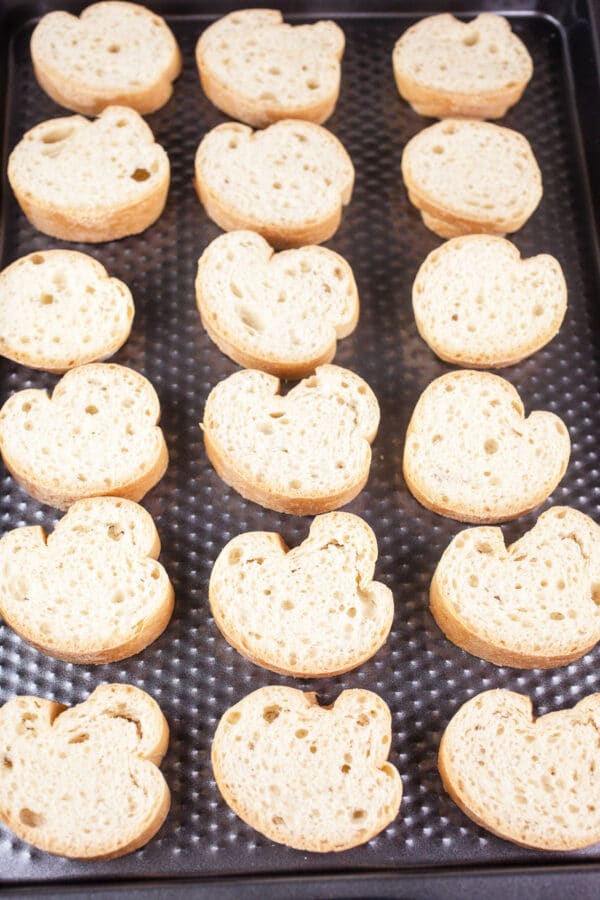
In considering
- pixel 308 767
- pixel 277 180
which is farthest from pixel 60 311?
pixel 308 767

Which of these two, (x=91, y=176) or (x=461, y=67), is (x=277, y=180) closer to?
(x=91, y=176)

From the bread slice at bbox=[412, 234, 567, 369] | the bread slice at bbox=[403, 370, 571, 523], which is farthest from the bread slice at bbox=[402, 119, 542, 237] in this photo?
the bread slice at bbox=[403, 370, 571, 523]

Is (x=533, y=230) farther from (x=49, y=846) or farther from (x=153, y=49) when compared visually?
(x=49, y=846)

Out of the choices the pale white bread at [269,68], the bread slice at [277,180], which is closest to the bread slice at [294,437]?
the bread slice at [277,180]

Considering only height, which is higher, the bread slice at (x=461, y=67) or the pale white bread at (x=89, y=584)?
the bread slice at (x=461, y=67)

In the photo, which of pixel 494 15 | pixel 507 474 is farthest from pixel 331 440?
pixel 494 15

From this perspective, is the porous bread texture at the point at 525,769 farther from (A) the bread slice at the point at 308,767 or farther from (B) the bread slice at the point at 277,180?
(B) the bread slice at the point at 277,180

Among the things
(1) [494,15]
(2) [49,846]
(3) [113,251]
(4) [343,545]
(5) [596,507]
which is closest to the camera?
(2) [49,846]
